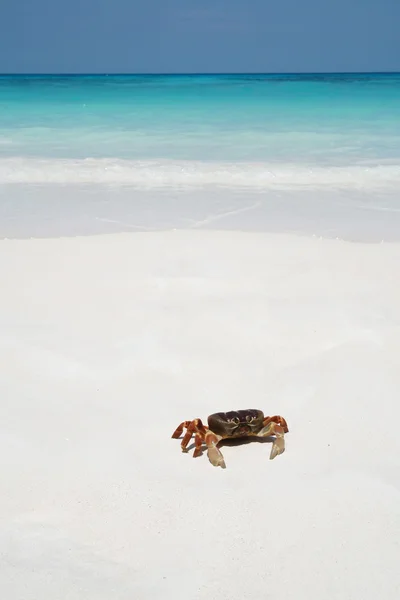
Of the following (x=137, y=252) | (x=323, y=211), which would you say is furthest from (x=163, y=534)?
(x=323, y=211)

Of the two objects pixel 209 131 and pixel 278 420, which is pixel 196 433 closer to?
pixel 278 420

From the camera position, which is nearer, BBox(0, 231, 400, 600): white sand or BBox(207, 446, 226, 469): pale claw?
BBox(0, 231, 400, 600): white sand

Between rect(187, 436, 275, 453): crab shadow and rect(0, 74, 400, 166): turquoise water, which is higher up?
rect(187, 436, 275, 453): crab shadow

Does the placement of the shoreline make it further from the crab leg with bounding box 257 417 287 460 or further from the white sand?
the crab leg with bounding box 257 417 287 460

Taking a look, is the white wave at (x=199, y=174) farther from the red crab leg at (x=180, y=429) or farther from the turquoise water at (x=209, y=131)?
the red crab leg at (x=180, y=429)

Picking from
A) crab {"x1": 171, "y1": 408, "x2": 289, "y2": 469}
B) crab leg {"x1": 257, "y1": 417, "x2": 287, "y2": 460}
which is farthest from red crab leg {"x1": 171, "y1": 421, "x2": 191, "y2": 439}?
crab leg {"x1": 257, "y1": 417, "x2": 287, "y2": 460}

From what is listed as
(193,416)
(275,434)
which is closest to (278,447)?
(275,434)
